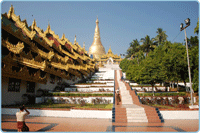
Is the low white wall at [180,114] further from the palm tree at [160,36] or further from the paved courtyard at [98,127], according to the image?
the palm tree at [160,36]

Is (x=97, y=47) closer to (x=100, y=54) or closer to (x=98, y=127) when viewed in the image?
(x=100, y=54)

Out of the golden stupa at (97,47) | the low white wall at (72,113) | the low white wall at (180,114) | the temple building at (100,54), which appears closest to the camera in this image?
the low white wall at (180,114)

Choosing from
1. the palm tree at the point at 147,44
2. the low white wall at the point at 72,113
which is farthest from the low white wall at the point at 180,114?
the palm tree at the point at 147,44

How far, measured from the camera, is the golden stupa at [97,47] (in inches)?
3293

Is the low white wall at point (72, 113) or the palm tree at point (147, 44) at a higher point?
the palm tree at point (147, 44)

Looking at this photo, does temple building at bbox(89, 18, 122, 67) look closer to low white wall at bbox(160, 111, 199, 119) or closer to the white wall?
the white wall

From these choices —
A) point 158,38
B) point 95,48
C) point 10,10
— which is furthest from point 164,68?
point 95,48

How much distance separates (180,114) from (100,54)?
7281 cm

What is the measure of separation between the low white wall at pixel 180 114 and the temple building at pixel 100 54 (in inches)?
2431

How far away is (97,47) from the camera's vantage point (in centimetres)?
8544

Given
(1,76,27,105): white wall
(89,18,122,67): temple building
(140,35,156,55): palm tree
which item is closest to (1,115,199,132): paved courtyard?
(1,76,27,105): white wall

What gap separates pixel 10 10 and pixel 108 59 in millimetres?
57557

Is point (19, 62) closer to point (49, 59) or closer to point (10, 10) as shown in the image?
point (49, 59)

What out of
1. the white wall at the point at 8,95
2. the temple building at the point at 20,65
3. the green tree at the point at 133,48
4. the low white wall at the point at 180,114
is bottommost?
the low white wall at the point at 180,114
